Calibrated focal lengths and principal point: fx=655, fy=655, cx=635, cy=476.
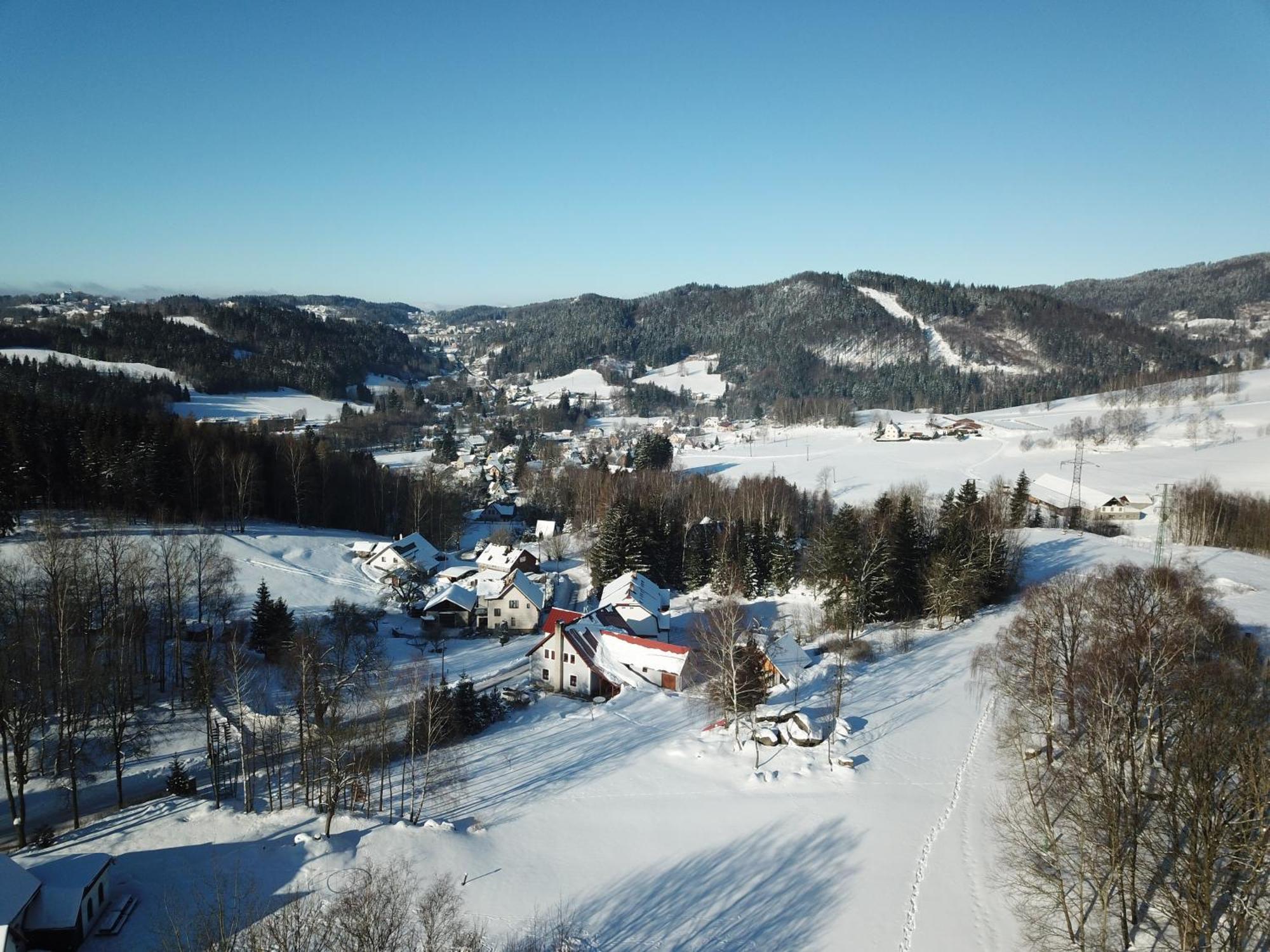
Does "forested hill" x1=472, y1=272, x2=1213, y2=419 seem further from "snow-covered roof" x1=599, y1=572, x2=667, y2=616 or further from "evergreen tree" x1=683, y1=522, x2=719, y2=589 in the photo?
"snow-covered roof" x1=599, y1=572, x2=667, y2=616

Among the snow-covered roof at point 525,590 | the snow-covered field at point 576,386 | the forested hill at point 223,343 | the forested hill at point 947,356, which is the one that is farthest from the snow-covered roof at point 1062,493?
the forested hill at point 223,343

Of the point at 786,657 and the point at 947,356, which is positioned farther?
the point at 947,356

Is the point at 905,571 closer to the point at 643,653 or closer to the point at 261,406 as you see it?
the point at 643,653

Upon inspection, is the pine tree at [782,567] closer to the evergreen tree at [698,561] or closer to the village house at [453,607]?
the evergreen tree at [698,561]

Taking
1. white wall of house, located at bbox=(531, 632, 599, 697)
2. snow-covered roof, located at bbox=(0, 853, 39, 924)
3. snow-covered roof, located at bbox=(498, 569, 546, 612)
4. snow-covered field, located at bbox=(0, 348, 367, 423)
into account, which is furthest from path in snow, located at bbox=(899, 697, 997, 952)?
snow-covered field, located at bbox=(0, 348, 367, 423)

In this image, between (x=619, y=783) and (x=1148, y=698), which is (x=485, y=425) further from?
(x=1148, y=698)

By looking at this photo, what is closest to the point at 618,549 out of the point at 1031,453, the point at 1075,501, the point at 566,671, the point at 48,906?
the point at 566,671
